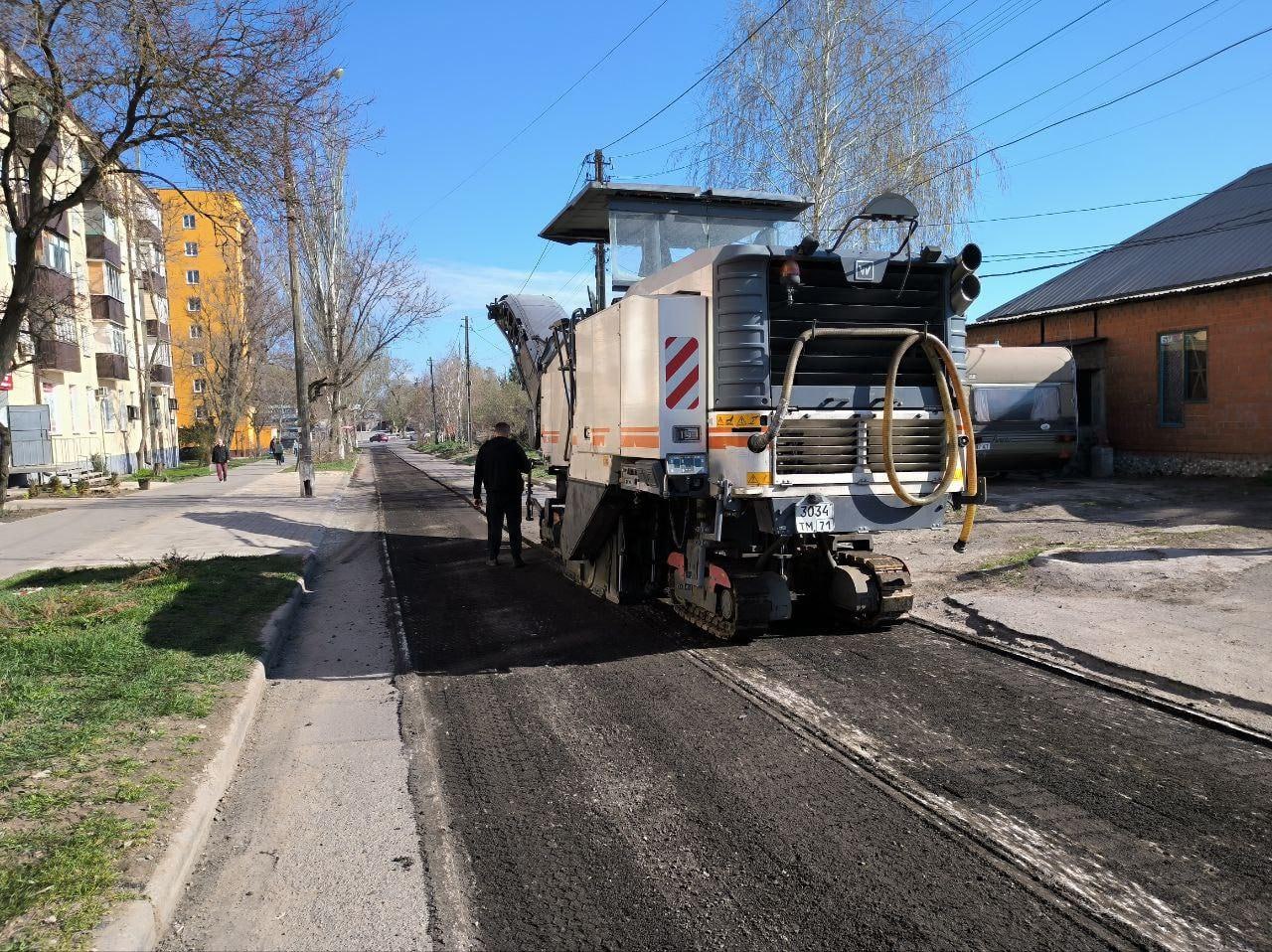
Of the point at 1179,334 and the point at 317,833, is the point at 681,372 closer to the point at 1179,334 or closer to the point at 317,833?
the point at 317,833

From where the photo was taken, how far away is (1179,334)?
683 inches

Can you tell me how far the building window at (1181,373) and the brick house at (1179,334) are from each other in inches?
0.8

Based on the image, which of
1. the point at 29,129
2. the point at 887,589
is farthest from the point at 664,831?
the point at 29,129

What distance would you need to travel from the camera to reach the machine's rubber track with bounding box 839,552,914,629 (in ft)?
23.4

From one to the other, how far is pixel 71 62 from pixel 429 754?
9.14 metres

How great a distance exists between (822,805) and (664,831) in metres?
0.76

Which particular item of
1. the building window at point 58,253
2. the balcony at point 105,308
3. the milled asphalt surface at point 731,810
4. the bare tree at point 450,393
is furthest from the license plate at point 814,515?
the bare tree at point 450,393

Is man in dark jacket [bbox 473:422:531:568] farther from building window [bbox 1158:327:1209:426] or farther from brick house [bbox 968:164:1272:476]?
building window [bbox 1158:327:1209:426]

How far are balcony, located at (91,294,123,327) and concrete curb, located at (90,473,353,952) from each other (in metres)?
34.8

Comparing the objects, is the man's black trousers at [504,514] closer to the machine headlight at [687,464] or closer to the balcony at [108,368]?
the machine headlight at [687,464]

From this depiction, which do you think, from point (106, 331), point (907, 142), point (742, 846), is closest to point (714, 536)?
point (742, 846)

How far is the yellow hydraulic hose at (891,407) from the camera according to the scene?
6.17m

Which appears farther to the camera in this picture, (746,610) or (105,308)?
(105,308)

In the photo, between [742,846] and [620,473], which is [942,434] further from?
[742,846]
